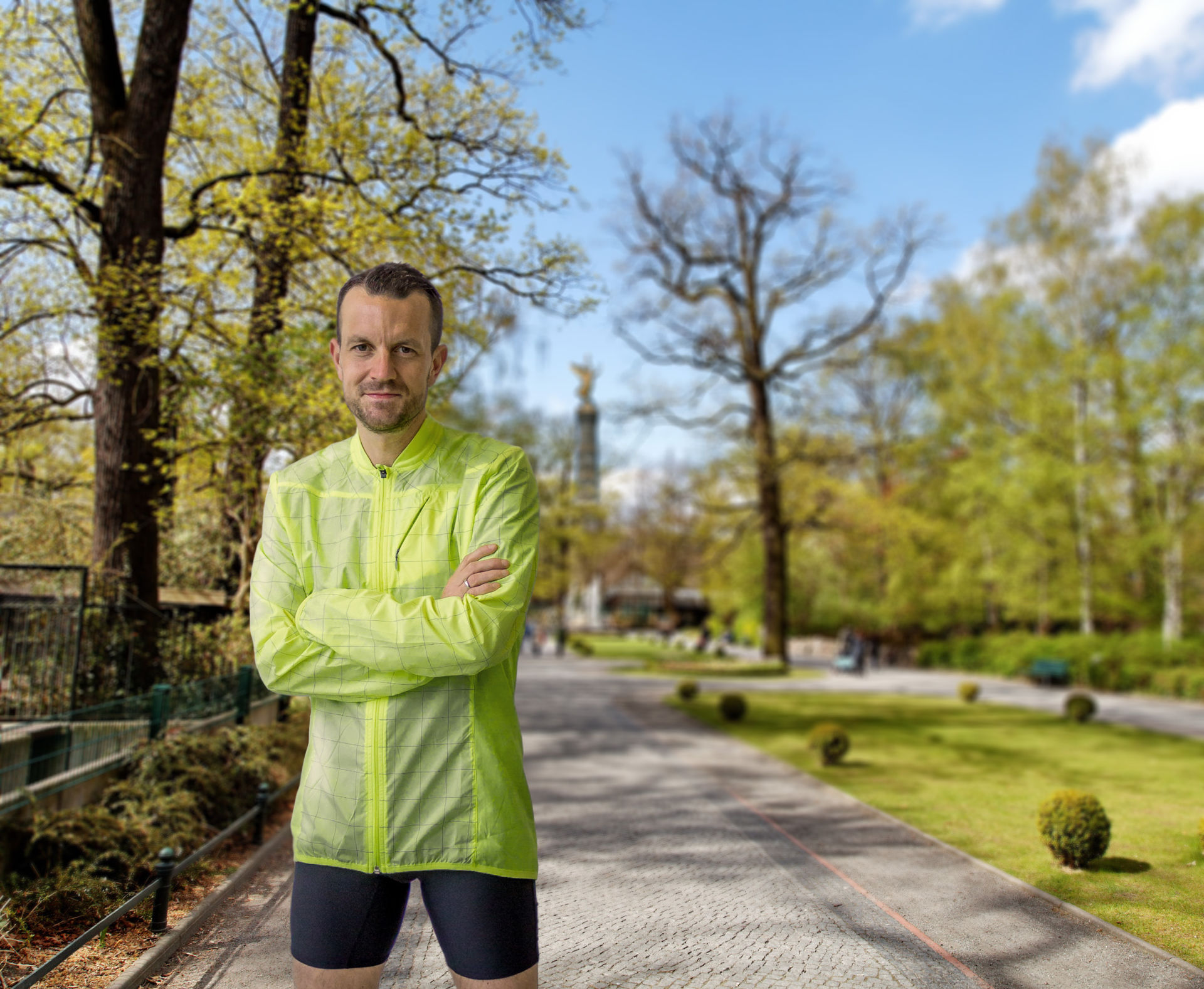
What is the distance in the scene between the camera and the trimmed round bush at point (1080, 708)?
18344 millimetres

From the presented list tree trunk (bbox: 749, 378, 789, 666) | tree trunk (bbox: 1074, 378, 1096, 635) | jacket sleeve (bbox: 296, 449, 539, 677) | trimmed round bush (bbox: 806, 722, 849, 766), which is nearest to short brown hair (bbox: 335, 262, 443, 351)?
jacket sleeve (bbox: 296, 449, 539, 677)

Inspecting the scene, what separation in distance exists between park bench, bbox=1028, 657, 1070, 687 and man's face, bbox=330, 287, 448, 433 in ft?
97.1

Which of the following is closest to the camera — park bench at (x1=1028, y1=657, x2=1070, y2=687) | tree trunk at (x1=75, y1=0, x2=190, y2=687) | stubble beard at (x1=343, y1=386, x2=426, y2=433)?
stubble beard at (x1=343, y1=386, x2=426, y2=433)

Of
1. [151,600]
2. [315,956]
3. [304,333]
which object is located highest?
[304,333]

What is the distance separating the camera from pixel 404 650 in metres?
2.12

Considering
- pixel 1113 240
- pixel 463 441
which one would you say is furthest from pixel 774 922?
pixel 1113 240

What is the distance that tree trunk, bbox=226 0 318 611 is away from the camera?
9.92 m

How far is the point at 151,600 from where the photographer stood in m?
10.2

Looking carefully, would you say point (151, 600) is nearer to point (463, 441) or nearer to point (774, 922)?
point (774, 922)

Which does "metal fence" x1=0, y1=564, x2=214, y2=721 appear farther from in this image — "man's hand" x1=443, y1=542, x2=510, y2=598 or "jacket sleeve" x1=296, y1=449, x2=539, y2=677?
"man's hand" x1=443, y1=542, x2=510, y2=598

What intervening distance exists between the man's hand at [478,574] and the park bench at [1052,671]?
29.5m

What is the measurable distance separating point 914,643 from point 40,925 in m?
41.0

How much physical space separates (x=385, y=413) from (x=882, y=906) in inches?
209

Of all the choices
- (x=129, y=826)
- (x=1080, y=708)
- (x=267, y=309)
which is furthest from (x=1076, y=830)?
(x=1080, y=708)
